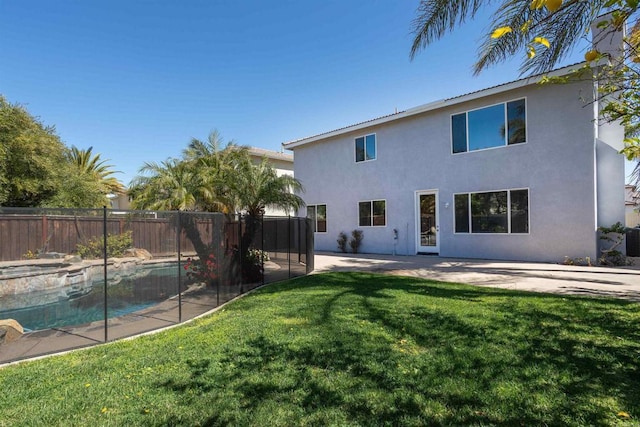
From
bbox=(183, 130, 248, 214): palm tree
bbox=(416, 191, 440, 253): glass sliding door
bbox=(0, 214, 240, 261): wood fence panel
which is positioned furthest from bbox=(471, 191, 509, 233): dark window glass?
bbox=(0, 214, 240, 261): wood fence panel

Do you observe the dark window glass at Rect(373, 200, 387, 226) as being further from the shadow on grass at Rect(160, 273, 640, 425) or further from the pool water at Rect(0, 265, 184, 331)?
the pool water at Rect(0, 265, 184, 331)

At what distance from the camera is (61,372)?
4039 mm

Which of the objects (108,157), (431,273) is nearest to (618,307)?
Answer: (431,273)

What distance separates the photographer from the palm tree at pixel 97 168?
2822cm

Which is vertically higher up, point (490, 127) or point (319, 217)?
point (490, 127)

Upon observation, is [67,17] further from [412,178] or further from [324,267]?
[412,178]

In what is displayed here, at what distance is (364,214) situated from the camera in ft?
57.3

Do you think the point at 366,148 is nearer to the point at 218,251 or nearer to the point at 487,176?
the point at 487,176

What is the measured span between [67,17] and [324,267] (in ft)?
36.7

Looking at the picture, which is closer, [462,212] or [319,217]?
[462,212]

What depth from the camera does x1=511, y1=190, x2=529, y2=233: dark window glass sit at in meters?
12.5

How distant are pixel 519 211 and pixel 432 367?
1086cm

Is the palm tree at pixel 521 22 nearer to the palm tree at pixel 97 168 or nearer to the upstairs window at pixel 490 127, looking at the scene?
the upstairs window at pixel 490 127

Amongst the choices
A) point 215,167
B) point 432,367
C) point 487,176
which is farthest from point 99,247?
point 487,176
